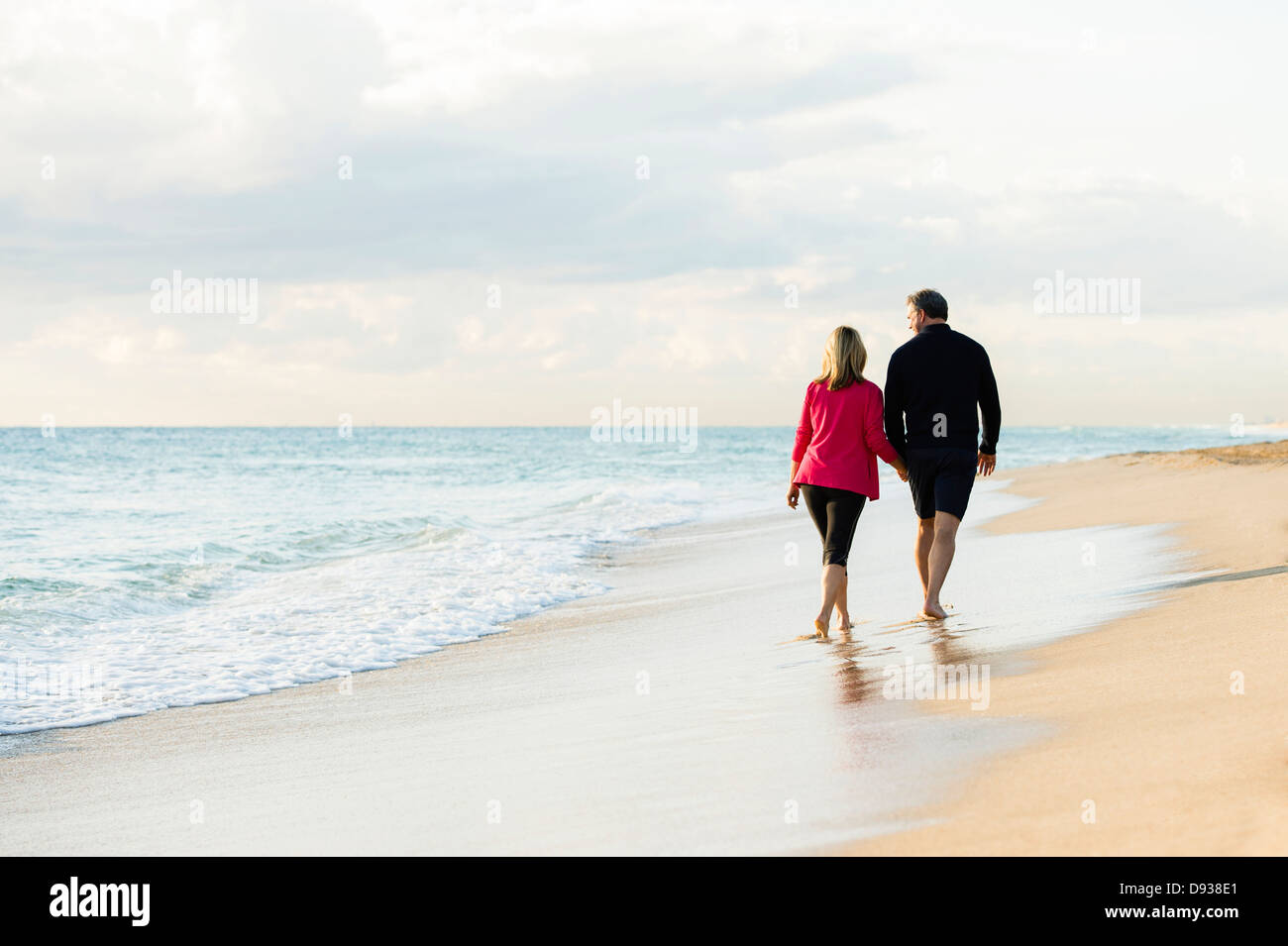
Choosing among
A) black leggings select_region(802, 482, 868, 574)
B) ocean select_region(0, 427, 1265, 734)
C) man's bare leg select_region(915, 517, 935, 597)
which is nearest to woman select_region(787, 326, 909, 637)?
black leggings select_region(802, 482, 868, 574)

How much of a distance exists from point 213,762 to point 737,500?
19531 mm

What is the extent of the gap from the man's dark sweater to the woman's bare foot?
98 centimetres

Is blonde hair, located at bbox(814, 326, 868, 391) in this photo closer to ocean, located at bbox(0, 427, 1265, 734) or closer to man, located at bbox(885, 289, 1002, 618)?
man, located at bbox(885, 289, 1002, 618)

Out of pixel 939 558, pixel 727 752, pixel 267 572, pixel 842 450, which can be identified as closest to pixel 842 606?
pixel 939 558

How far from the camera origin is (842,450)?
21.9ft

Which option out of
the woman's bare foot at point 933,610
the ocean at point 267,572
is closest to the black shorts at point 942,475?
the woman's bare foot at point 933,610

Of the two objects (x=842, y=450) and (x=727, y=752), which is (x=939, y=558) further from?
(x=727, y=752)

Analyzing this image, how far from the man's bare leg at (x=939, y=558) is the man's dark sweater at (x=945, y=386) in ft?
1.55

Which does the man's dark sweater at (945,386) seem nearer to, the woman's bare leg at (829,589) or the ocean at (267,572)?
the woman's bare leg at (829,589)

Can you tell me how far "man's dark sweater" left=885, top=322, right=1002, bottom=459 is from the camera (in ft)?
21.5

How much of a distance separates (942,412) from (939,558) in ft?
2.91

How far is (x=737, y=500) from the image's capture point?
24.1 m

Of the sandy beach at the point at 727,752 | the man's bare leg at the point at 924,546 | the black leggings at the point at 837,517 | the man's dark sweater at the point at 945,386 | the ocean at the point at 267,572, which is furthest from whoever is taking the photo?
the ocean at the point at 267,572

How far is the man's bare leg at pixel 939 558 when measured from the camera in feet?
21.5
